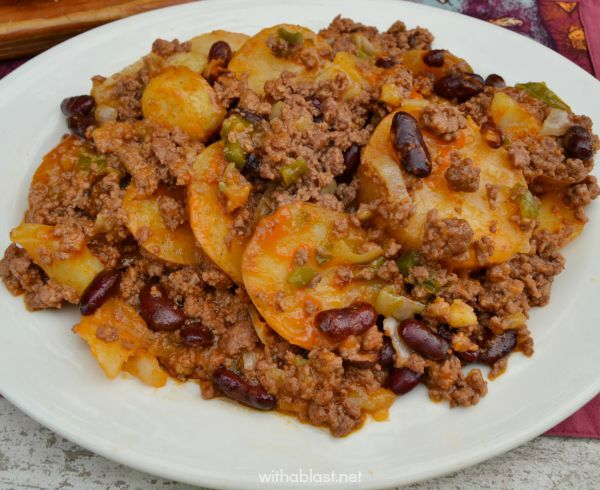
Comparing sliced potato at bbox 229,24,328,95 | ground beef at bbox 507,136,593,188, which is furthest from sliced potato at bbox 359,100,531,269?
sliced potato at bbox 229,24,328,95

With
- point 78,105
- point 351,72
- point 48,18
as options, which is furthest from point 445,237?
point 48,18

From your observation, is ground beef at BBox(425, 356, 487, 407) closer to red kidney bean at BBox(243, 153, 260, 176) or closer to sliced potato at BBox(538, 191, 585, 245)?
sliced potato at BBox(538, 191, 585, 245)

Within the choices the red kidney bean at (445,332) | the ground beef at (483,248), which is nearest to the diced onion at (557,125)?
the ground beef at (483,248)

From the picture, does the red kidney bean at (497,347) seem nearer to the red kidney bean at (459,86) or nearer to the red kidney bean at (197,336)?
the red kidney bean at (197,336)

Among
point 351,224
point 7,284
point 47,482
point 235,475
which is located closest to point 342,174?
point 351,224

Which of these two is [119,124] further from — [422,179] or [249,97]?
[422,179]

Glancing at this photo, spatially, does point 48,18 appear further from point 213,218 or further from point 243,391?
point 243,391
